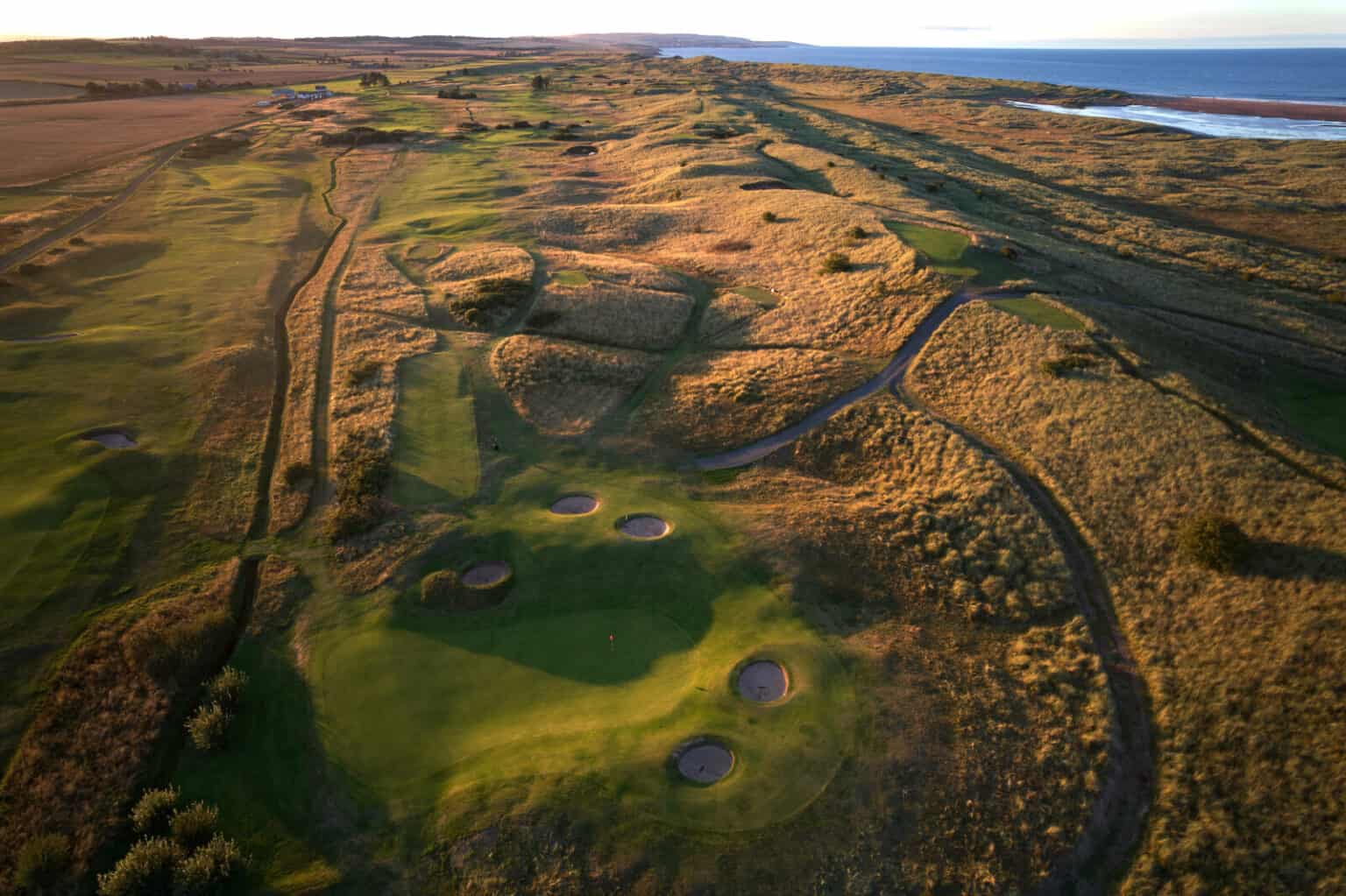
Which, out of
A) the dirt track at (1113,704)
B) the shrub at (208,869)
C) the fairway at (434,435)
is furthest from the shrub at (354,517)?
the dirt track at (1113,704)

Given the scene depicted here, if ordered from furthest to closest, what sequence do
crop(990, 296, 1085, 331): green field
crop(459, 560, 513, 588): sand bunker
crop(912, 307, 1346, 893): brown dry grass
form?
crop(990, 296, 1085, 331): green field → crop(459, 560, 513, 588): sand bunker → crop(912, 307, 1346, 893): brown dry grass

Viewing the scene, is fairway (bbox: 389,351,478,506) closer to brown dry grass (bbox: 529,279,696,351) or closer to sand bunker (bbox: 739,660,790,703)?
brown dry grass (bbox: 529,279,696,351)

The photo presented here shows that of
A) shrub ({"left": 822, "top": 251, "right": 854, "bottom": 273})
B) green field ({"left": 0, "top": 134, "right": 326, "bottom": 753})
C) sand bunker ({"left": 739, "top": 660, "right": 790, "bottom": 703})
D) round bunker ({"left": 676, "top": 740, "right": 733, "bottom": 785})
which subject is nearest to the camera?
round bunker ({"left": 676, "top": 740, "right": 733, "bottom": 785})

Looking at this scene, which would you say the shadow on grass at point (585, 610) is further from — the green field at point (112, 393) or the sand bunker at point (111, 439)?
the sand bunker at point (111, 439)

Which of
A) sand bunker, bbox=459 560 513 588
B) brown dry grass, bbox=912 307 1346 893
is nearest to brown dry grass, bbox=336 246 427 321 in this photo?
→ sand bunker, bbox=459 560 513 588

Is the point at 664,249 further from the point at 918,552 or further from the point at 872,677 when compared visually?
the point at 872,677

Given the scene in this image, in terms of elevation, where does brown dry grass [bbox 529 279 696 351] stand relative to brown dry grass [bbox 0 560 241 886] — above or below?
above

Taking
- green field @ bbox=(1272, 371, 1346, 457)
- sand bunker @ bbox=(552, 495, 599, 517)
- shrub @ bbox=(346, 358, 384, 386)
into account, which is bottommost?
sand bunker @ bbox=(552, 495, 599, 517)
